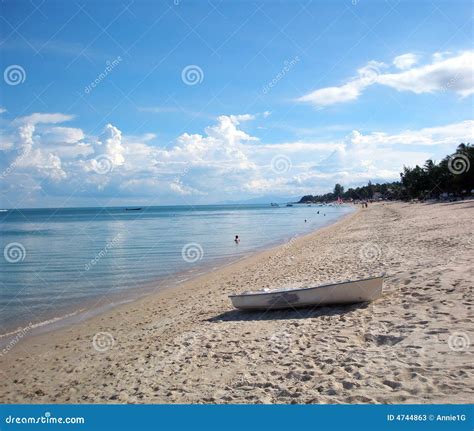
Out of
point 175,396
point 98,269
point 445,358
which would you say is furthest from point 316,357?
point 98,269

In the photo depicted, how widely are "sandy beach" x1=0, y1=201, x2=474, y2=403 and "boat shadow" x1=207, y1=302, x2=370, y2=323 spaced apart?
0.13 ft

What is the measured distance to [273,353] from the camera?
24.6 feet

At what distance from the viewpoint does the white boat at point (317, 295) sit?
9.77 m

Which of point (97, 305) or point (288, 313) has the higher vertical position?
point (288, 313)

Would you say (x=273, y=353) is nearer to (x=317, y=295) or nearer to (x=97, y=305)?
(x=317, y=295)

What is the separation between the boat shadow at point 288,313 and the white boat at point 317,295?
0.36ft

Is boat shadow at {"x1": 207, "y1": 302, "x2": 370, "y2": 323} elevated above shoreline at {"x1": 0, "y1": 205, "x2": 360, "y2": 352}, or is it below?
above

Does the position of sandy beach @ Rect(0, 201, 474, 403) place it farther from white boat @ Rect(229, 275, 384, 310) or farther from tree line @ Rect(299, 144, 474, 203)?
tree line @ Rect(299, 144, 474, 203)

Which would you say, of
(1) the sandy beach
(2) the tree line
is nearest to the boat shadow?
(1) the sandy beach

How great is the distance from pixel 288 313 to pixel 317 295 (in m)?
0.86

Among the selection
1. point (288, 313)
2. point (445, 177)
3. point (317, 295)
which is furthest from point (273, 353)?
point (445, 177)

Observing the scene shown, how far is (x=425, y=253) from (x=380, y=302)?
22.8ft

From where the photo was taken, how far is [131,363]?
326 inches

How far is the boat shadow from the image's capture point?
974 centimetres
